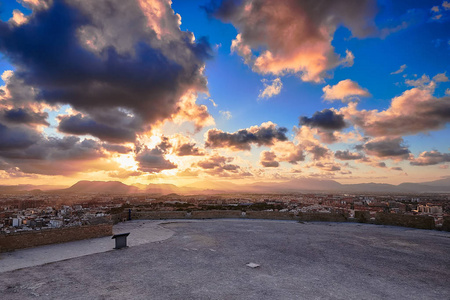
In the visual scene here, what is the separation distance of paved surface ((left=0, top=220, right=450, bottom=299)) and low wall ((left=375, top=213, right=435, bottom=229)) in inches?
297

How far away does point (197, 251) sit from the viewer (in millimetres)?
11688

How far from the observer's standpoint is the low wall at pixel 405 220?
19609mm

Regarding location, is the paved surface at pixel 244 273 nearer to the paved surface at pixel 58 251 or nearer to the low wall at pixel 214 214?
the paved surface at pixel 58 251

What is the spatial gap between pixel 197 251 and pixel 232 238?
3.75 metres

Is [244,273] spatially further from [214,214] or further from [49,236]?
[214,214]

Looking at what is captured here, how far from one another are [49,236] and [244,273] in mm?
11584

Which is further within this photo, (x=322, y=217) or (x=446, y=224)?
(x=322, y=217)

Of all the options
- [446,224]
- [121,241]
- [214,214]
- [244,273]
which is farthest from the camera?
[214,214]

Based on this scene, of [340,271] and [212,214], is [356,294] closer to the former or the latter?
[340,271]

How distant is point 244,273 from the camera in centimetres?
847

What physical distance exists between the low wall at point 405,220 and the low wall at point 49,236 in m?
23.0

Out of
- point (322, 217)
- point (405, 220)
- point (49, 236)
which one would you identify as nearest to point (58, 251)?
point (49, 236)

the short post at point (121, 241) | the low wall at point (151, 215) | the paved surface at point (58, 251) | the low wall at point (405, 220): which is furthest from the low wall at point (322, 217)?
the short post at point (121, 241)

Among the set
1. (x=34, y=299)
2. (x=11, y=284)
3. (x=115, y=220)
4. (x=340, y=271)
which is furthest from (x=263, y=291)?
(x=115, y=220)
